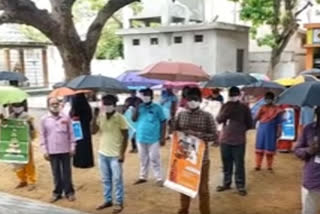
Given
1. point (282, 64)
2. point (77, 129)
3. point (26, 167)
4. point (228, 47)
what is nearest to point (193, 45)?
point (228, 47)

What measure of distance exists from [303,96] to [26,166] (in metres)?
5.03

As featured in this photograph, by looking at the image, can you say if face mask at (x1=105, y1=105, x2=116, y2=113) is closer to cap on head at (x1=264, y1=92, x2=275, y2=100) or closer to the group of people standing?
the group of people standing

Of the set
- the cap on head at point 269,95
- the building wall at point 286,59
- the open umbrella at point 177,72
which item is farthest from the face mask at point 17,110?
the building wall at point 286,59

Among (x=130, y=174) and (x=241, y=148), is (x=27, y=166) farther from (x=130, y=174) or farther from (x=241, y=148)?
(x=241, y=148)

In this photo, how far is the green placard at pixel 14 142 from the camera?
8008 mm

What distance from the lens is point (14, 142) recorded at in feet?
26.7

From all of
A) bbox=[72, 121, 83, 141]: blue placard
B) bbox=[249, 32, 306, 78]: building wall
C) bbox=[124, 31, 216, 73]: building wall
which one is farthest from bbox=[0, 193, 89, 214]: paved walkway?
bbox=[249, 32, 306, 78]: building wall

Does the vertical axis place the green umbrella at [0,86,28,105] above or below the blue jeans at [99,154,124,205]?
above

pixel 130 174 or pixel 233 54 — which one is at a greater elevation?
pixel 233 54

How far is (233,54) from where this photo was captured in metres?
22.1

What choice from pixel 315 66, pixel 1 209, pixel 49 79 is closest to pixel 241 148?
pixel 1 209

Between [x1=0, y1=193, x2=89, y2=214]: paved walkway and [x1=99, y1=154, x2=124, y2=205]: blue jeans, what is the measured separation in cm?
57

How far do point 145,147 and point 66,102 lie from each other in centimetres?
212

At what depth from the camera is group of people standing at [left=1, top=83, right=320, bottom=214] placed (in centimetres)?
630
